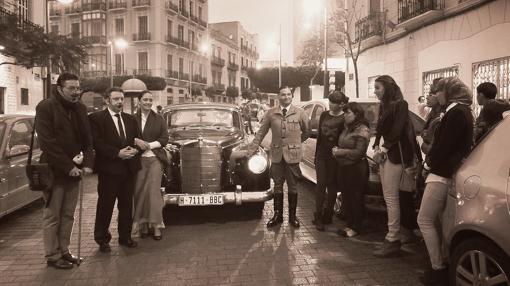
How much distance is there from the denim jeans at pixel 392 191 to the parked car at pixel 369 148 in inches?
35.5

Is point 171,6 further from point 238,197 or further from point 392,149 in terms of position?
point 392,149

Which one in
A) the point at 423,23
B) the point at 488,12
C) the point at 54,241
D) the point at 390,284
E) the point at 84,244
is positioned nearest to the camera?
the point at 390,284

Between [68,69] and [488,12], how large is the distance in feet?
43.6

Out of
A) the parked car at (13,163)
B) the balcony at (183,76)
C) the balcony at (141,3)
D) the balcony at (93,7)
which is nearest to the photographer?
the parked car at (13,163)

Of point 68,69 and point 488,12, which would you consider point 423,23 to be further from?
point 68,69

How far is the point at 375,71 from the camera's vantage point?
19.0m

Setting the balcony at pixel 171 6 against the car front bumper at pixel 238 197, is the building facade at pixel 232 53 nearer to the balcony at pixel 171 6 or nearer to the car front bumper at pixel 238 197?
the balcony at pixel 171 6

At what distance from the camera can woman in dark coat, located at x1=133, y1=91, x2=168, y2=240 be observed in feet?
19.6

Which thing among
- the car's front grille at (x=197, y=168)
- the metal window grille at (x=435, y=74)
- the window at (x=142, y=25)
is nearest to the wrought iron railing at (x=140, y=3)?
the window at (x=142, y=25)

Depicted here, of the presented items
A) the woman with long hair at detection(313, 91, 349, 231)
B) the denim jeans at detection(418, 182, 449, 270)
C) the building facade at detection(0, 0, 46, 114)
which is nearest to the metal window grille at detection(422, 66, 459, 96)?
the woman with long hair at detection(313, 91, 349, 231)

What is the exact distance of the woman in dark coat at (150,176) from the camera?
235 inches

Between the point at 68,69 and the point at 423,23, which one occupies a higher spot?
the point at 423,23

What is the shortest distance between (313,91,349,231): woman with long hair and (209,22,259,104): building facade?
187 ft

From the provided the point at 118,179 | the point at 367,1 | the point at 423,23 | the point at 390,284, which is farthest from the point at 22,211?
the point at 367,1
